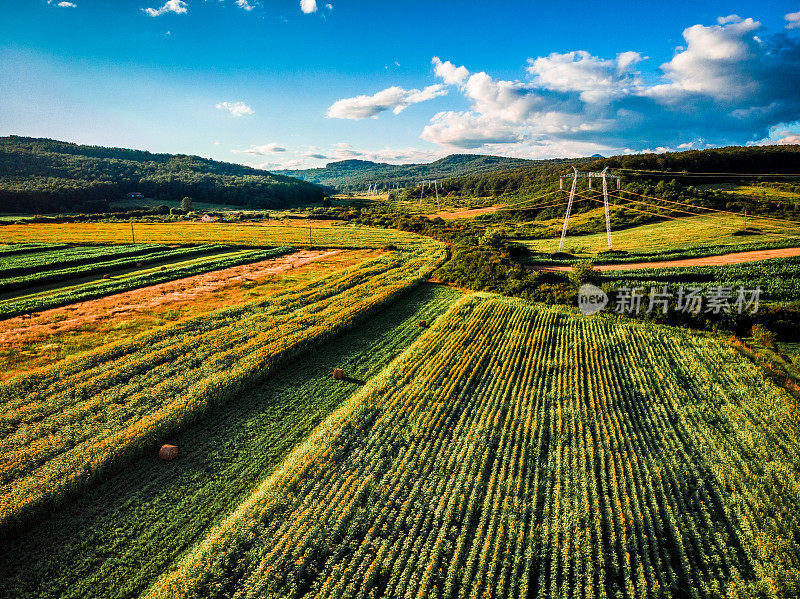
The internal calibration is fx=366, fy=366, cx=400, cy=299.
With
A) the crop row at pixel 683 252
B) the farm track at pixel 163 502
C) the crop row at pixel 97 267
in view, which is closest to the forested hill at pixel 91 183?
the crop row at pixel 97 267

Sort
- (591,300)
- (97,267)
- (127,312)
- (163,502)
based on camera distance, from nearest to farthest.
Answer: (163,502)
(127,312)
(591,300)
(97,267)

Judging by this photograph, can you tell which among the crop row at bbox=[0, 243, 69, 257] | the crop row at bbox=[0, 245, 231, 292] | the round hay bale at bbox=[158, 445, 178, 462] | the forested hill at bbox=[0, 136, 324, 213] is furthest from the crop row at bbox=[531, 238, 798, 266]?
the forested hill at bbox=[0, 136, 324, 213]

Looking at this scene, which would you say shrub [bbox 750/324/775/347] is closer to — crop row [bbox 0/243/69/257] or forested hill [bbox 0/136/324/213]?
crop row [bbox 0/243/69/257]

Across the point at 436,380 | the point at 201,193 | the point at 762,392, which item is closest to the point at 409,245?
the point at 436,380

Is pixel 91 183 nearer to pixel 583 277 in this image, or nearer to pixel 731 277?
pixel 583 277

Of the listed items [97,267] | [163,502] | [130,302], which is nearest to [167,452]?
[163,502]

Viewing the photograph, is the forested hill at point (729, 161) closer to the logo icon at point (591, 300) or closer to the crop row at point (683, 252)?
the crop row at point (683, 252)
